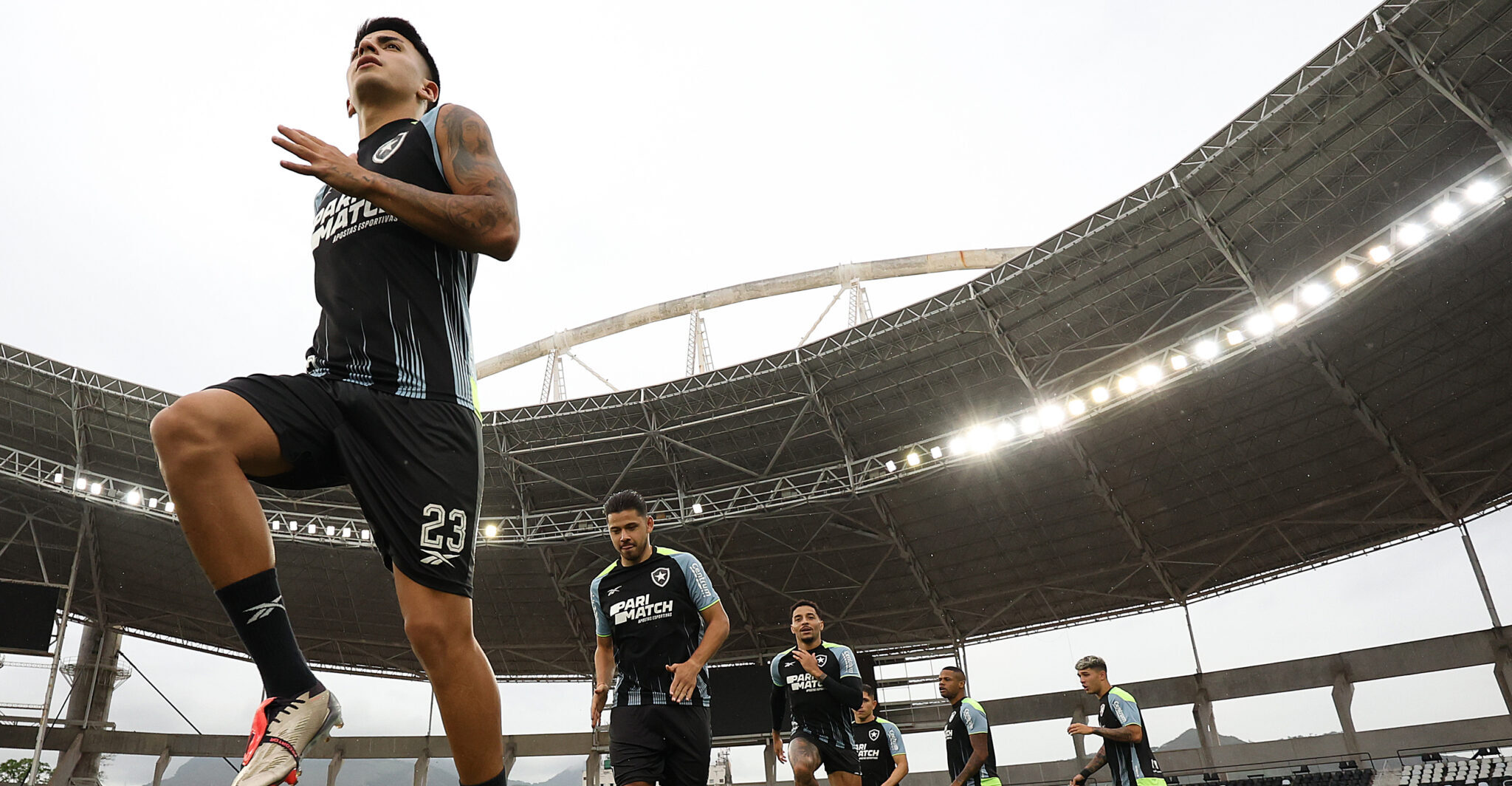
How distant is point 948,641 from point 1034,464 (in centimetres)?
654

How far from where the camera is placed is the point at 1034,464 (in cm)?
1984

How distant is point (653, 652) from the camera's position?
15.2ft

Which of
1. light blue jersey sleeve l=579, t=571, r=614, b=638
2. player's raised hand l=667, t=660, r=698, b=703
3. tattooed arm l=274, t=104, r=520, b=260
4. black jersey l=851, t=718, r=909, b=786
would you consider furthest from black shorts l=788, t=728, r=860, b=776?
tattooed arm l=274, t=104, r=520, b=260

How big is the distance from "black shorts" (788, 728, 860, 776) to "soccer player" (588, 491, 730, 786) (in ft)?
7.99

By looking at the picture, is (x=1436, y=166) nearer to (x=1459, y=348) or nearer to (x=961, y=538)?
(x=1459, y=348)

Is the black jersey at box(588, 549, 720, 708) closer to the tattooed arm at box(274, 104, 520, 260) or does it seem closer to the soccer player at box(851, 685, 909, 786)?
the tattooed arm at box(274, 104, 520, 260)

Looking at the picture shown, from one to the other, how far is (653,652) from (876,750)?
205 inches

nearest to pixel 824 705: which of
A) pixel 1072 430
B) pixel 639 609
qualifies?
pixel 639 609

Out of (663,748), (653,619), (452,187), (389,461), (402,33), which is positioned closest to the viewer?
(389,461)

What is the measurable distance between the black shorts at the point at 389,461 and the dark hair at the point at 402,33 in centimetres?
101

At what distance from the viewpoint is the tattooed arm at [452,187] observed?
1.98 m

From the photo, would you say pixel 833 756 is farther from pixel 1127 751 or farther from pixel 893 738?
pixel 1127 751

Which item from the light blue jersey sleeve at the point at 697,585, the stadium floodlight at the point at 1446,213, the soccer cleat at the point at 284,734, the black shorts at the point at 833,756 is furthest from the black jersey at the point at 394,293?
the stadium floodlight at the point at 1446,213

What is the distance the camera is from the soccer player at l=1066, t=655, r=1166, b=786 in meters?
7.72
